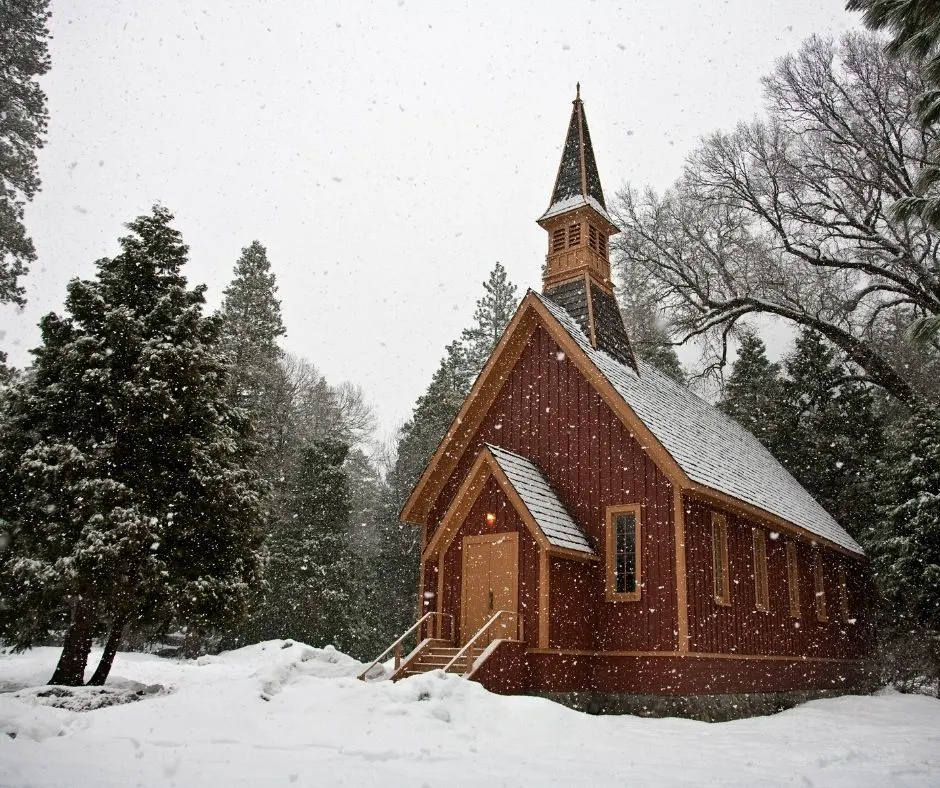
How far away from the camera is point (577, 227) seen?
18438 mm

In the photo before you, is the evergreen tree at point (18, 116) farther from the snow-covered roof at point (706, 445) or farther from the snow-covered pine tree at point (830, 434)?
the snow-covered pine tree at point (830, 434)

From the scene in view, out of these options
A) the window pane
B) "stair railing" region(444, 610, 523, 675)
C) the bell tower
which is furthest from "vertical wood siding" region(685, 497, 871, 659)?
the bell tower

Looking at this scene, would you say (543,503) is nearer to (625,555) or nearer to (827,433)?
(625,555)

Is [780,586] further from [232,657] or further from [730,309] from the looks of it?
[232,657]

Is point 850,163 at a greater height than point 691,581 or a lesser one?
greater

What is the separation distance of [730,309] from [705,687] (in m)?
17.1

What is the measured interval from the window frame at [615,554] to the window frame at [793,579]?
20.2ft

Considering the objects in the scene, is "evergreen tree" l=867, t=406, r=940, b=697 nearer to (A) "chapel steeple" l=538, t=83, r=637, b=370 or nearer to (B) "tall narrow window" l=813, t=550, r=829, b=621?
(B) "tall narrow window" l=813, t=550, r=829, b=621

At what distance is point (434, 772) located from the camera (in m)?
6.35

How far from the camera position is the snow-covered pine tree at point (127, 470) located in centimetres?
1210

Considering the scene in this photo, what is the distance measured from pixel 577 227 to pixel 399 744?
13.9 meters

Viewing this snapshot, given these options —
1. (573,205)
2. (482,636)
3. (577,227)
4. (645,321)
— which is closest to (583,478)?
(482,636)

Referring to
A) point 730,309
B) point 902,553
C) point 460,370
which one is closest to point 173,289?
point 902,553

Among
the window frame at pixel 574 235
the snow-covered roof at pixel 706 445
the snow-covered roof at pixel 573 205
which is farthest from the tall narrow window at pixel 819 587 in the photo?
the snow-covered roof at pixel 573 205
